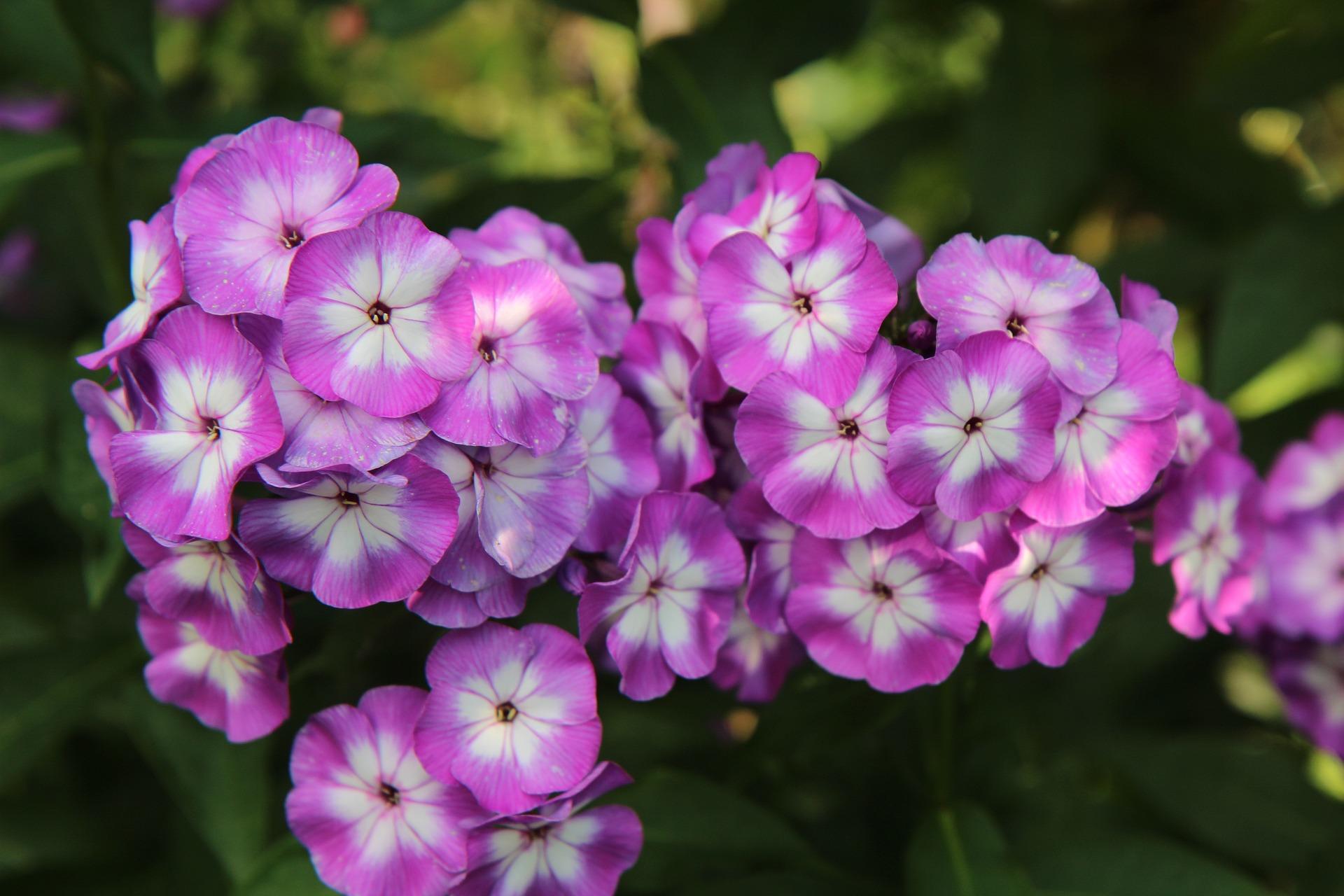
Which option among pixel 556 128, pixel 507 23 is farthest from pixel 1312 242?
pixel 507 23

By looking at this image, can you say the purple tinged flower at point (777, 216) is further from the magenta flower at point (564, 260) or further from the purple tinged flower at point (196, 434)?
the purple tinged flower at point (196, 434)

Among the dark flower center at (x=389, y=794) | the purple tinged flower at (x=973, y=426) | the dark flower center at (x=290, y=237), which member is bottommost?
the dark flower center at (x=389, y=794)

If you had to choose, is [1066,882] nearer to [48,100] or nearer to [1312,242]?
[1312,242]

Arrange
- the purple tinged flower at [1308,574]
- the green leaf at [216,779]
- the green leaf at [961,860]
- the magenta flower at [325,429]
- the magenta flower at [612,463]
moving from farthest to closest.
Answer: the purple tinged flower at [1308,574] → the green leaf at [216,779] → the green leaf at [961,860] → the magenta flower at [612,463] → the magenta flower at [325,429]

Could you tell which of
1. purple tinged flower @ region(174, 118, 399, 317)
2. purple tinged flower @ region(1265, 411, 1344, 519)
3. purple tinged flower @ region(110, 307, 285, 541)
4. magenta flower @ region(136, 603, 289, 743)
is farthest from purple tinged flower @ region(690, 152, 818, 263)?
purple tinged flower @ region(1265, 411, 1344, 519)

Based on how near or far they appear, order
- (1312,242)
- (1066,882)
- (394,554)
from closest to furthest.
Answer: (394,554) < (1066,882) < (1312,242)

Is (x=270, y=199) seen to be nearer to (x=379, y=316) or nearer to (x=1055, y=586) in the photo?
(x=379, y=316)

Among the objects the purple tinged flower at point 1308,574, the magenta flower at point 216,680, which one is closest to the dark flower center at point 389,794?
the magenta flower at point 216,680
